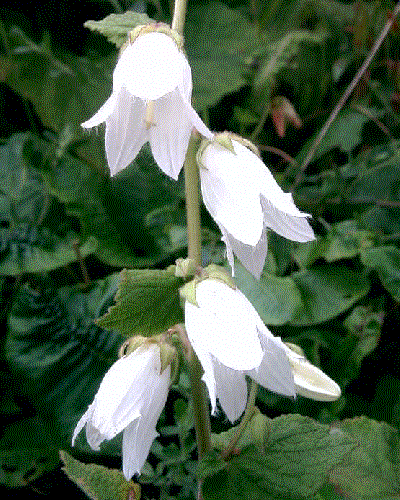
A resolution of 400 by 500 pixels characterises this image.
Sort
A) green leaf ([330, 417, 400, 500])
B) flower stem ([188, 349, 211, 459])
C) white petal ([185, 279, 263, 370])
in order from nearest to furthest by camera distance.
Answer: white petal ([185, 279, 263, 370]), flower stem ([188, 349, 211, 459]), green leaf ([330, 417, 400, 500])

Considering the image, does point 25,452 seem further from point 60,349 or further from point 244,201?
point 244,201

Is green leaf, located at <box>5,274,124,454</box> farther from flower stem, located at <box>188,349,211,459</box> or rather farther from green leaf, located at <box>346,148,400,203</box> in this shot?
green leaf, located at <box>346,148,400,203</box>

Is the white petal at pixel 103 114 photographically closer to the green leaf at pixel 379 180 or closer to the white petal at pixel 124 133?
the white petal at pixel 124 133

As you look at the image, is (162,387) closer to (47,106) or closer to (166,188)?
(166,188)

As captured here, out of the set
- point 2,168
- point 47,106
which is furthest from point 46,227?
point 47,106

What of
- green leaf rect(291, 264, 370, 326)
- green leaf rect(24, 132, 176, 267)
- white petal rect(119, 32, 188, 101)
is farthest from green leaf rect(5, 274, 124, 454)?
white petal rect(119, 32, 188, 101)

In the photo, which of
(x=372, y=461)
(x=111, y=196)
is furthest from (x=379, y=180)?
(x=372, y=461)

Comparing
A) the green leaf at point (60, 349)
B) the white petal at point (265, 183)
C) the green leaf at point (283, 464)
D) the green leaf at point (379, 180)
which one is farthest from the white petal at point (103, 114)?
the green leaf at point (379, 180)
